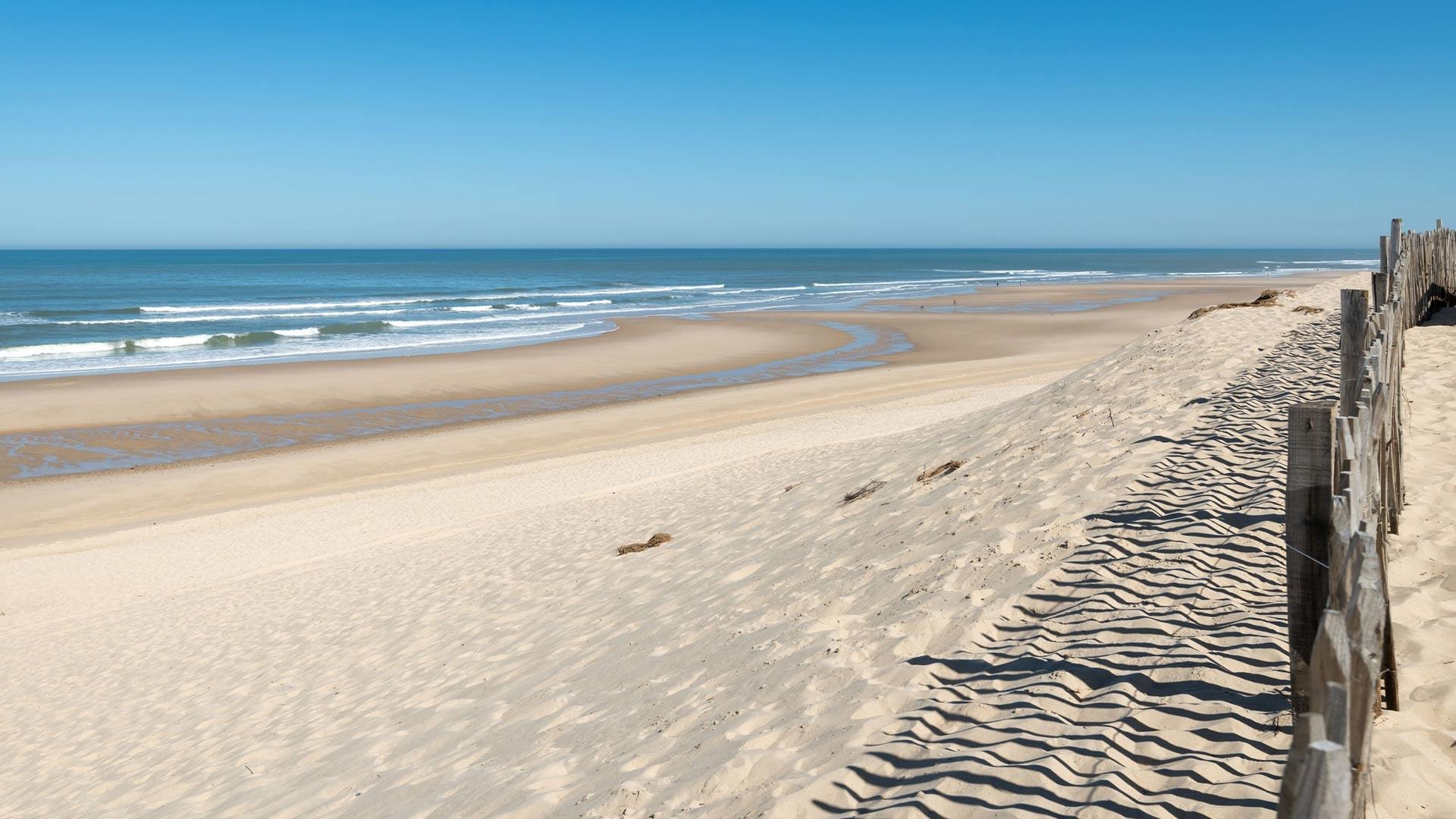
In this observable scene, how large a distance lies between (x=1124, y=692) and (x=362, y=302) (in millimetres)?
55886

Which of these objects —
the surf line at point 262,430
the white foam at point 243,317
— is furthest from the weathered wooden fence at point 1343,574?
the white foam at point 243,317

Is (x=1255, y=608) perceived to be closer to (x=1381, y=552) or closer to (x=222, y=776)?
(x=1381, y=552)

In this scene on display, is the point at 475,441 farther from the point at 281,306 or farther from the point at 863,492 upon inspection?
the point at 281,306

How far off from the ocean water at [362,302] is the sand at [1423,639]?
94.5 ft

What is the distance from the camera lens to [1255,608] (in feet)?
13.6

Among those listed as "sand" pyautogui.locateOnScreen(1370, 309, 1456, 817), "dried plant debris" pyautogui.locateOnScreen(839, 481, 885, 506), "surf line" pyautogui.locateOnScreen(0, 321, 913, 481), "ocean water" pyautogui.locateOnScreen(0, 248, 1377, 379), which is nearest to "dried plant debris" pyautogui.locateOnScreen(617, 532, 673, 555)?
"dried plant debris" pyautogui.locateOnScreen(839, 481, 885, 506)

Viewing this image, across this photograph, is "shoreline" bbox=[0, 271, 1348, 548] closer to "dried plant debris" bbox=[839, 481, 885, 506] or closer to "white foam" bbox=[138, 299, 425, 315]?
"dried plant debris" bbox=[839, 481, 885, 506]

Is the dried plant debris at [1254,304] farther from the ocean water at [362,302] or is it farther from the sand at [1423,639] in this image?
the ocean water at [362,302]

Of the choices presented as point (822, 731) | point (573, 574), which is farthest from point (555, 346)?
point (822, 731)

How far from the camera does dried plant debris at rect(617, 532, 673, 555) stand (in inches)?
344

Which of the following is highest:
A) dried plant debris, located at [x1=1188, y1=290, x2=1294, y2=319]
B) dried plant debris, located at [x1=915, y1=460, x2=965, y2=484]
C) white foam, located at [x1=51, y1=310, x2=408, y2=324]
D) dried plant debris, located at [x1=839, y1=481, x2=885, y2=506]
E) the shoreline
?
dried plant debris, located at [x1=1188, y1=290, x2=1294, y2=319]

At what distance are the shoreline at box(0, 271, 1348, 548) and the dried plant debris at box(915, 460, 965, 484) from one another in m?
9.09

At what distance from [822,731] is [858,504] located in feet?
13.6

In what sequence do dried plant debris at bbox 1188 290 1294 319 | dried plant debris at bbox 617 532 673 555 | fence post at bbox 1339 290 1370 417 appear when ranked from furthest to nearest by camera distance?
1. dried plant debris at bbox 1188 290 1294 319
2. dried plant debris at bbox 617 532 673 555
3. fence post at bbox 1339 290 1370 417
